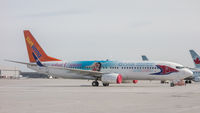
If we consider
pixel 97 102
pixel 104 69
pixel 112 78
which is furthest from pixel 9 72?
pixel 97 102

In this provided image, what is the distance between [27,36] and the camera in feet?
162

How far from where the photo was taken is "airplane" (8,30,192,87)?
42.5m

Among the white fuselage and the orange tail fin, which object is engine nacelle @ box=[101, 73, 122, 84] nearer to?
the white fuselage

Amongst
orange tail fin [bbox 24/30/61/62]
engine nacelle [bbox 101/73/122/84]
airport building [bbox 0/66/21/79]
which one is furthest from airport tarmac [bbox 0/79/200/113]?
airport building [bbox 0/66/21/79]

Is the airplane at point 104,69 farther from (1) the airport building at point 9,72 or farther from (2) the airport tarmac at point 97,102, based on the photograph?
(1) the airport building at point 9,72

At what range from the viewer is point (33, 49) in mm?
49375

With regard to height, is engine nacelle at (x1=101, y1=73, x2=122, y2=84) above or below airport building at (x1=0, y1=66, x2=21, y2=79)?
below

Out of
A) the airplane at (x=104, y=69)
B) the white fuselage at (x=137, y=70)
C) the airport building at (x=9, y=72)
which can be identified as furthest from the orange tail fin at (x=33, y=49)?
the airport building at (x=9, y=72)

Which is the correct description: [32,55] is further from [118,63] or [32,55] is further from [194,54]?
[194,54]

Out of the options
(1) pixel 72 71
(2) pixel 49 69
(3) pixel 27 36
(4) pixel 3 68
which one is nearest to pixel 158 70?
(1) pixel 72 71

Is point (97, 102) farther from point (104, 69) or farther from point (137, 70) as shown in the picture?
point (104, 69)

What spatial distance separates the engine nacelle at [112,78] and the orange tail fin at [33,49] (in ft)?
33.0

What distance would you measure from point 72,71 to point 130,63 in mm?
7836

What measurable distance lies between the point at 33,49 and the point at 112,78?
525 inches
